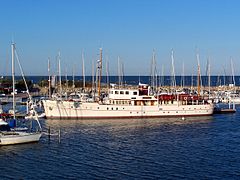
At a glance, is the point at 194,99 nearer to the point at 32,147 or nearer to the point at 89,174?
the point at 32,147

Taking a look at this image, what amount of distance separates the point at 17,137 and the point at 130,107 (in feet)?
93.5

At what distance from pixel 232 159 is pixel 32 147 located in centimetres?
1835

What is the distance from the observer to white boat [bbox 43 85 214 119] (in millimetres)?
64688

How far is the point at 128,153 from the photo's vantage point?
37.8 metres

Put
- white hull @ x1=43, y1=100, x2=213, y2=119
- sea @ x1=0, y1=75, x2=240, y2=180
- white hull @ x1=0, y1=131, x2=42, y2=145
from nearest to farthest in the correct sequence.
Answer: sea @ x1=0, y1=75, x2=240, y2=180
white hull @ x1=0, y1=131, x2=42, y2=145
white hull @ x1=43, y1=100, x2=213, y2=119

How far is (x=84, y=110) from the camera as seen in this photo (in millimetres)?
64625

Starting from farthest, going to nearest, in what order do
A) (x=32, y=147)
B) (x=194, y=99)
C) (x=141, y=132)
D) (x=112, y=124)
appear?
(x=194, y=99) < (x=112, y=124) < (x=141, y=132) < (x=32, y=147)

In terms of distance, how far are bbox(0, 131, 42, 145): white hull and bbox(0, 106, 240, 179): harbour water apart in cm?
58

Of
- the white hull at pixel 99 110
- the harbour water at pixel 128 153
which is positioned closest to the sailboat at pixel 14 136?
the harbour water at pixel 128 153

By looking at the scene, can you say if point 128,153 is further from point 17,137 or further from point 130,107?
point 130,107

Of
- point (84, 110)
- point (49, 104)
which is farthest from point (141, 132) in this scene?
point (49, 104)

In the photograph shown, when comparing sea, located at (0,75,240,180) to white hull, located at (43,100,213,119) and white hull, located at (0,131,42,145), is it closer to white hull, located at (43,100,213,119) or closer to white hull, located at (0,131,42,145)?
white hull, located at (0,131,42,145)

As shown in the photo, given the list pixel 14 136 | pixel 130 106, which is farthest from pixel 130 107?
pixel 14 136

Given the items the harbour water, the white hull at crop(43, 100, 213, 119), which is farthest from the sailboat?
the white hull at crop(43, 100, 213, 119)
